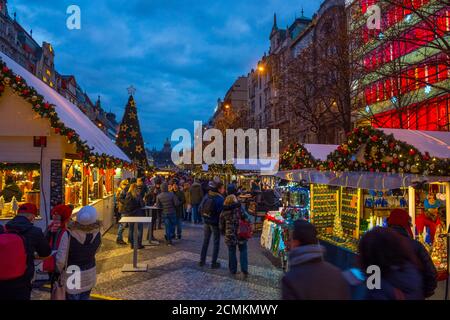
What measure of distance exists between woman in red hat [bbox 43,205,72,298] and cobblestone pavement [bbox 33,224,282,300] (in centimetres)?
142

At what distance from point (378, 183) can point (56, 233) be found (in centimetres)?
588

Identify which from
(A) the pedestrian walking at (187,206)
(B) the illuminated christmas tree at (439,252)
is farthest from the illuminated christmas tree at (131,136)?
(B) the illuminated christmas tree at (439,252)

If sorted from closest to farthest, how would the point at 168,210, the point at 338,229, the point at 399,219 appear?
the point at 399,219 < the point at 338,229 < the point at 168,210

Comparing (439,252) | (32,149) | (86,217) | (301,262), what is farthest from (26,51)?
(301,262)

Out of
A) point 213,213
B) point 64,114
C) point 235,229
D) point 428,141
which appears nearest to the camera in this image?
point 428,141

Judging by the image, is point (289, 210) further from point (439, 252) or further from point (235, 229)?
point (439, 252)

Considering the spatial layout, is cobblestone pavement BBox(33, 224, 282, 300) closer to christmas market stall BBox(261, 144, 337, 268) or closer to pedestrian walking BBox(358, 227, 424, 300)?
christmas market stall BBox(261, 144, 337, 268)

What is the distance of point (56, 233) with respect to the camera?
5820 millimetres

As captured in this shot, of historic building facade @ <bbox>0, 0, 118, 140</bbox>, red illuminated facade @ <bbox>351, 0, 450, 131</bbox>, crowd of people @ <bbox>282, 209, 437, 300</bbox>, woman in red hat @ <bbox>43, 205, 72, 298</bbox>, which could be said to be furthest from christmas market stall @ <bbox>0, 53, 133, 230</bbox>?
historic building facade @ <bbox>0, 0, 118, 140</bbox>

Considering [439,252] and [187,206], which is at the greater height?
[439,252]

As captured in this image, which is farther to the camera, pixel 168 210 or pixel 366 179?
pixel 168 210
